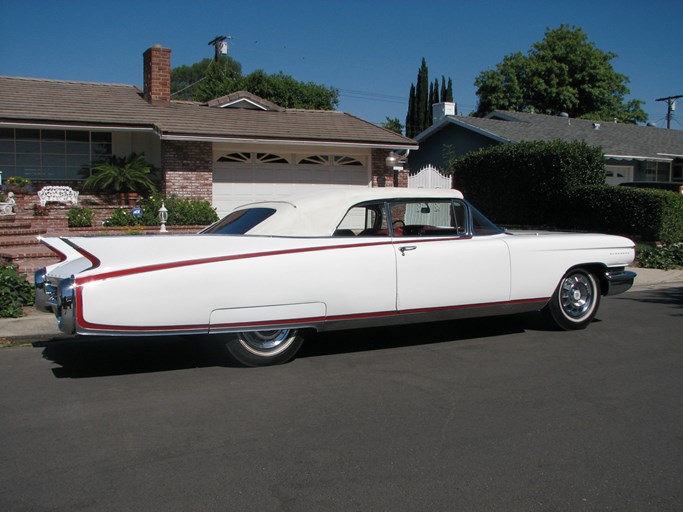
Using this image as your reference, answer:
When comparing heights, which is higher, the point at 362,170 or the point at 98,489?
the point at 362,170

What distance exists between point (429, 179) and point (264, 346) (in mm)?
16225

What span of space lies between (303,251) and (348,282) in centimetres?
51

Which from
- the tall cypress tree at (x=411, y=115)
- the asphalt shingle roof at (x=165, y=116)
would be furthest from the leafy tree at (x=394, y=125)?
the asphalt shingle roof at (x=165, y=116)

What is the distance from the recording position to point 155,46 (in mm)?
19484

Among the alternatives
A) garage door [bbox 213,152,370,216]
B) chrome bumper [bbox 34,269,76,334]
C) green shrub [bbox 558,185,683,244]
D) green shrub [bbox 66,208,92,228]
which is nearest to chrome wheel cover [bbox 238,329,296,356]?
chrome bumper [bbox 34,269,76,334]

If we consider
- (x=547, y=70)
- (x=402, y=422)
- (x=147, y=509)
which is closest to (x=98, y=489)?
(x=147, y=509)

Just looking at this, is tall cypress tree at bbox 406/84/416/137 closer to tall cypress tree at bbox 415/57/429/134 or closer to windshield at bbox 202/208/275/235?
tall cypress tree at bbox 415/57/429/134

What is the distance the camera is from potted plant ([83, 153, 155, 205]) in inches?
688

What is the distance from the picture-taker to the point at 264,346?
6.25 meters

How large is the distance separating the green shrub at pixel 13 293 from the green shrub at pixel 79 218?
23.6ft

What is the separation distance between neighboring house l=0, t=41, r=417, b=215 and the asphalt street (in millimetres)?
11511

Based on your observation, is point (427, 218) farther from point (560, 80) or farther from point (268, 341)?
point (560, 80)

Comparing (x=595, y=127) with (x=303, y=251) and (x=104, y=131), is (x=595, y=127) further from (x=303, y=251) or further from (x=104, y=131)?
(x=303, y=251)

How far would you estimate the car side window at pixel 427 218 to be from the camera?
22.9 feet
